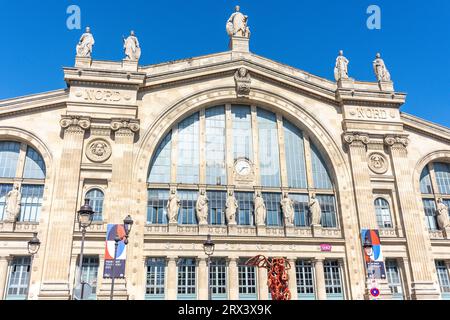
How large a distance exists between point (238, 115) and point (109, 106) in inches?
395

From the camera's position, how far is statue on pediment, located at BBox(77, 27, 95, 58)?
103 ft

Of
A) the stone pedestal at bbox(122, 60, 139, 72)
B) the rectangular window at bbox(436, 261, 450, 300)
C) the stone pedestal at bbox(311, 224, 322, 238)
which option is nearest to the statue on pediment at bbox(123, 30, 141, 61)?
the stone pedestal at bbox(122, 60, 139, 72)

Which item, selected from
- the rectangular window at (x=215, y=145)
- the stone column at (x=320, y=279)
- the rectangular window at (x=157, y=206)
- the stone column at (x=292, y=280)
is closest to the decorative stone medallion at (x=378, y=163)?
the stone column at (x=320, y=279)

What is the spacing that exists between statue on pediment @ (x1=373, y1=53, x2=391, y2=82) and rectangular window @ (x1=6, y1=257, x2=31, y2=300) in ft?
99.9

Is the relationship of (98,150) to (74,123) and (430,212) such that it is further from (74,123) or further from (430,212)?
(430,212)

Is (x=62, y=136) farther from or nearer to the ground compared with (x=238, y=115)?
nearer to the ground

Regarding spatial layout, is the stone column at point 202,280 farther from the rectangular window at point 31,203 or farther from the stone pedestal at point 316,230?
the rectangular window at point 31,203

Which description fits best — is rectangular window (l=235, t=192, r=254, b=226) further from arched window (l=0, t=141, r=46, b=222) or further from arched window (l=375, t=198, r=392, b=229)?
arched window (l=0, t=141, r=46, b=222)

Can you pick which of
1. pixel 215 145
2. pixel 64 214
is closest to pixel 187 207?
pixel 215 145

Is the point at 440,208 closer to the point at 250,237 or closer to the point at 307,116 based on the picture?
the point at 307,116

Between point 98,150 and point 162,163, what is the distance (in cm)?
463

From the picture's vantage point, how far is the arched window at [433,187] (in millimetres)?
33125

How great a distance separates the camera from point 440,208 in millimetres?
32750
